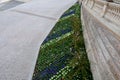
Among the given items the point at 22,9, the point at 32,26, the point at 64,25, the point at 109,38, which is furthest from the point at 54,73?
the point at 22,9

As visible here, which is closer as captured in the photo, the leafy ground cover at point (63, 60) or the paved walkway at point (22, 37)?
the leafy ground cover at point (63, 60)

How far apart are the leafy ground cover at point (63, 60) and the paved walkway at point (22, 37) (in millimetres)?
453

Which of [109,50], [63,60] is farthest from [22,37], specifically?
[109,50]

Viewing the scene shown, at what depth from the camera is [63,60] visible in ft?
28.3

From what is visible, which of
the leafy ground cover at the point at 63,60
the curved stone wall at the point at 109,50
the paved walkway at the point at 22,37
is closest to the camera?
the curved stone wall at the point at 109,50

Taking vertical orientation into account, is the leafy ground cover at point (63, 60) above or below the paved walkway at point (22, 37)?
above

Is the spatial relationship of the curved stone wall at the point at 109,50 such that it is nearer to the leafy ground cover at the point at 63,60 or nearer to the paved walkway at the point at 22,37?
the leafy ground cover at the point at 63,60

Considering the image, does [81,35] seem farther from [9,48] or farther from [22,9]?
[22,9]

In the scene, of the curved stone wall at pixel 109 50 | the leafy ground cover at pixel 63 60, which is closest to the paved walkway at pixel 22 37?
the leafy ground cover at pixel 63 60

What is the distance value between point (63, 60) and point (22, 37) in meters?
4.86

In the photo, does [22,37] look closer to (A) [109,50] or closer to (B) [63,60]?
(B) [63,60]

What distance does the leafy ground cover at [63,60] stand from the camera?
7227 millimetres

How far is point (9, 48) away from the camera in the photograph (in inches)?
435

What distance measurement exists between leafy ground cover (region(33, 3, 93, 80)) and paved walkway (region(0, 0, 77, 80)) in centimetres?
45
